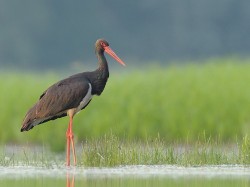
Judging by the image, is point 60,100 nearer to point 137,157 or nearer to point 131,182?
point 137,157

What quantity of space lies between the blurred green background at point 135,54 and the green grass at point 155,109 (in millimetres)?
22

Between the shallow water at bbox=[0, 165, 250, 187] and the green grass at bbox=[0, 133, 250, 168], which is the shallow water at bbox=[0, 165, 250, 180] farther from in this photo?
the green grass at bbox=[0, 133, 250, 168]

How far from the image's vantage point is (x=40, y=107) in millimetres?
14023

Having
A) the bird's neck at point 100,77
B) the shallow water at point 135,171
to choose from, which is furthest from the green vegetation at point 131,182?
the bird's neck at point 100,77

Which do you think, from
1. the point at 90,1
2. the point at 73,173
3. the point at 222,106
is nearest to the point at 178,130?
the point at 222,106

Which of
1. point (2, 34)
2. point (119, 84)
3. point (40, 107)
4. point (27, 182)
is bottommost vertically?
point (27, 182)

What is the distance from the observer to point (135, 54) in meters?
54.7

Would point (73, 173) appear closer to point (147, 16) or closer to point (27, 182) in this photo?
point (27, 182)

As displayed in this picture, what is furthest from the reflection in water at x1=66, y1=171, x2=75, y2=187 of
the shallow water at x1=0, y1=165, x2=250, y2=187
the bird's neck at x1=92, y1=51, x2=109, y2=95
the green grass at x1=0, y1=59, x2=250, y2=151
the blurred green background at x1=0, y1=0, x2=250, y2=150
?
the blurred green background at x1=0, y1=0, x2=250, y2=150

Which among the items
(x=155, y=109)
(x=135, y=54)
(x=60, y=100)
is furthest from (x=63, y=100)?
(x=135, y=54)

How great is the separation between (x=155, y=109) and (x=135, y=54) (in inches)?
1399

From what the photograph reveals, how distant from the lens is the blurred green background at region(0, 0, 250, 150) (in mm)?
19203

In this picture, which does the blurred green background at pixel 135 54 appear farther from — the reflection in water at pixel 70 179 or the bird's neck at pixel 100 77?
the reflection in water at pixel 70 179

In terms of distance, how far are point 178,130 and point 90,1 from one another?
140 feet
